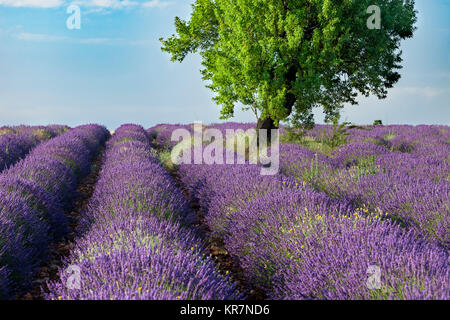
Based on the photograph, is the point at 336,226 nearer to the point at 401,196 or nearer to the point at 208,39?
the point at 401,196

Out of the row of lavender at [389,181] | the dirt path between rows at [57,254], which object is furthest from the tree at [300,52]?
the dirt path between rows at [57,254]

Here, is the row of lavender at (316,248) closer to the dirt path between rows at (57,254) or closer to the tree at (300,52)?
the dirt path between rows at (57,254)

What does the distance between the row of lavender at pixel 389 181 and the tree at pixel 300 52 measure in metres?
1.85

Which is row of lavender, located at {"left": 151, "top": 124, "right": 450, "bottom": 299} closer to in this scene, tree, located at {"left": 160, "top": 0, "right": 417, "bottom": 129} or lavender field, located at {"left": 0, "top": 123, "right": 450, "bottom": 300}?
lavender field, located at {"left": 0, "top": 123, "right": 450, "bottom": 300}

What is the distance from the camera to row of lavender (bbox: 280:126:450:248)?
421 cm

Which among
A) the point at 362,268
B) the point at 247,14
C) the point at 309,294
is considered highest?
the point at 247,14

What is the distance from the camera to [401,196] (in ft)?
15.1

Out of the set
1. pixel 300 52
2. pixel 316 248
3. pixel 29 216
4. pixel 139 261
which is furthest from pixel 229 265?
pixel 300 52

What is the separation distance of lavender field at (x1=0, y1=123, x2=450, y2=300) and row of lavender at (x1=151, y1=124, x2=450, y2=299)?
0.5 inches

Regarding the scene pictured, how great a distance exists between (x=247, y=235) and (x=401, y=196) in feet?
6.74

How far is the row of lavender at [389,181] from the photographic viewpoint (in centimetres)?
421

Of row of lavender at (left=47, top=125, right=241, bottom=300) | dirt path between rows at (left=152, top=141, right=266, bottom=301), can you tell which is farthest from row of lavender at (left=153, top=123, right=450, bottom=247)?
row of lavender at (left=47, top=125, right=241, bottom=300)

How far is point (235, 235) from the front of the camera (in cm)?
420

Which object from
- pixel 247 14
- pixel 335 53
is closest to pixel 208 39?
pixel 247 14
